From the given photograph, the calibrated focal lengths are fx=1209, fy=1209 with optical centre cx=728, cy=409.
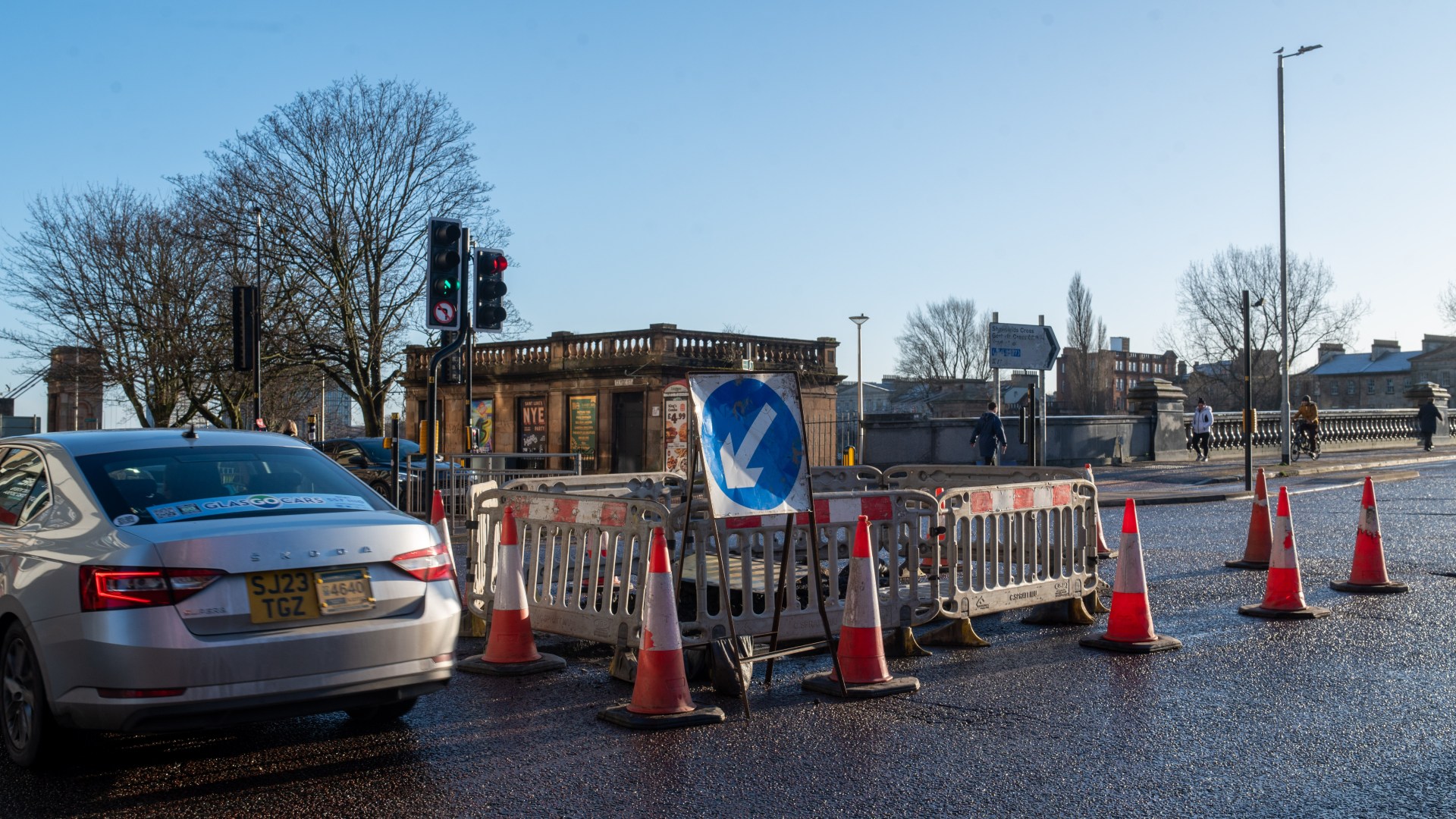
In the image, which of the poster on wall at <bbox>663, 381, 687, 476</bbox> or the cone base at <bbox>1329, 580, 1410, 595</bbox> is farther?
the poster on wall at <bbox>663, 381, 687, 476</bbox>

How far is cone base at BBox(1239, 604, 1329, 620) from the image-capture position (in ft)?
29.2

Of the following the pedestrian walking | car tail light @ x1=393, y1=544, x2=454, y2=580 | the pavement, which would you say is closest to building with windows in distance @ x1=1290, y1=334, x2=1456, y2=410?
the pavement

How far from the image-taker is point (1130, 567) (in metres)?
7.76

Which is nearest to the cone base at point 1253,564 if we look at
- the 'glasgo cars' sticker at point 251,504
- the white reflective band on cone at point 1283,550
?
the white reflective band on cone at point 1283,550

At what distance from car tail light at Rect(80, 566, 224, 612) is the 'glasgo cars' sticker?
12.8 inches

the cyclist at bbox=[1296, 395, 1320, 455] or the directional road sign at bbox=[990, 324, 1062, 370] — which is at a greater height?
the directional road sign at bbox=[990, 324, 1062, 370]

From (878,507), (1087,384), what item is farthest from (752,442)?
(1087,384)

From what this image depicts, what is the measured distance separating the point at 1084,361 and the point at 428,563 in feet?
→ 312

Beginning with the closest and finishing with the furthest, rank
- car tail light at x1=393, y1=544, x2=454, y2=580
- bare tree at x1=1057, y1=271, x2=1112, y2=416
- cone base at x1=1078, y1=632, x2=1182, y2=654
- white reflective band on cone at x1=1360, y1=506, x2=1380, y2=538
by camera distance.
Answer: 1. car tail light at x1=393, y1=544, x2=454, y2=580
2. cone base at x1=1078, y1=632, x2=1182, y2=654
3. white reflective band on cone at x1=1360, y1=506, x2=1380, y2=538
4. bare tree at x1=1057, y1=271, x2=1112, y2=416

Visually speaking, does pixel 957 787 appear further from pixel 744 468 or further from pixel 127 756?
pixel 127 756

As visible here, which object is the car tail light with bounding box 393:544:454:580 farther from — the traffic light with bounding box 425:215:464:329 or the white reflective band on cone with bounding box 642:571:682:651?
the traffic light with bounding box 425:215:464:329

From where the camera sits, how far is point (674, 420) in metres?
21.7

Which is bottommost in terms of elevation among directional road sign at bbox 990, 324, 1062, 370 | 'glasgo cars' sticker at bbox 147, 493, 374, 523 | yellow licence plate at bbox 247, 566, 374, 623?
yellow licence plate at bbox 247, 566, 374, 623

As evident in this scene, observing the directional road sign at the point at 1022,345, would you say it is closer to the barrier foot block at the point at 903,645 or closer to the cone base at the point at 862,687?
the barrier foot block at the point at 903,645
